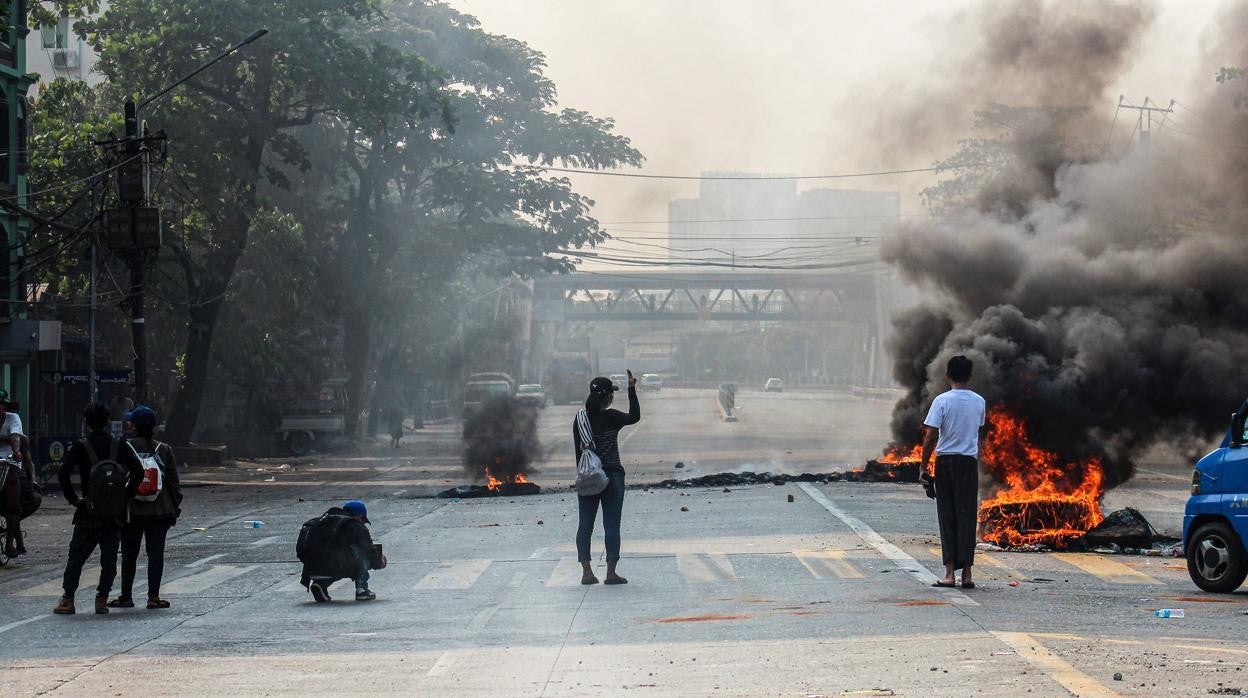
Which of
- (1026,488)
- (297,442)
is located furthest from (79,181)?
(1026,488)

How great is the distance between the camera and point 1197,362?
22594 millimetres

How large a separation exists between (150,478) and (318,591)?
5.08ft

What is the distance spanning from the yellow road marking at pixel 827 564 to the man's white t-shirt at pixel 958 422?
1.57m

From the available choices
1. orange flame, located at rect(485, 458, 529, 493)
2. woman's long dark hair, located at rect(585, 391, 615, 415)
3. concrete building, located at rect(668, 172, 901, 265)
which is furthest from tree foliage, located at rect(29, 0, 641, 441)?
woman's long dark hair, located at rect(585, 391, 615, 415)

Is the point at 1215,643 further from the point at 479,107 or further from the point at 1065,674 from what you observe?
the point at 479,107

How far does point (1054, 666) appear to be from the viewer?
810cm

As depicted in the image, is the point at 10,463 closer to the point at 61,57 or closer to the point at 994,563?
the point at 994,563

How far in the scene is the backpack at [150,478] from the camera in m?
11.7

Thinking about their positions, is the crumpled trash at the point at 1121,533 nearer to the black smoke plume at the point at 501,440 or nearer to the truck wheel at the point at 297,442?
the black smoke plume at the point at 501,440

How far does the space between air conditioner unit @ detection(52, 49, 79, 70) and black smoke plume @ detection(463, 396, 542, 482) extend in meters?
61.0

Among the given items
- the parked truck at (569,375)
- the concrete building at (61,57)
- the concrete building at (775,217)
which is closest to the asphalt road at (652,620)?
the concrete building at (775,217)

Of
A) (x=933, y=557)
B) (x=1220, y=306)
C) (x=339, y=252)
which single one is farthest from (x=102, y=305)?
(x=933, y=557)

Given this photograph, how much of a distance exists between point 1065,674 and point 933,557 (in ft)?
21.3

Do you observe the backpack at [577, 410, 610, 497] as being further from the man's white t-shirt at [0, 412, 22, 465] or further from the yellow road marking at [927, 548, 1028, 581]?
the man's white t-shirt at [0, 412, 22, 465]
